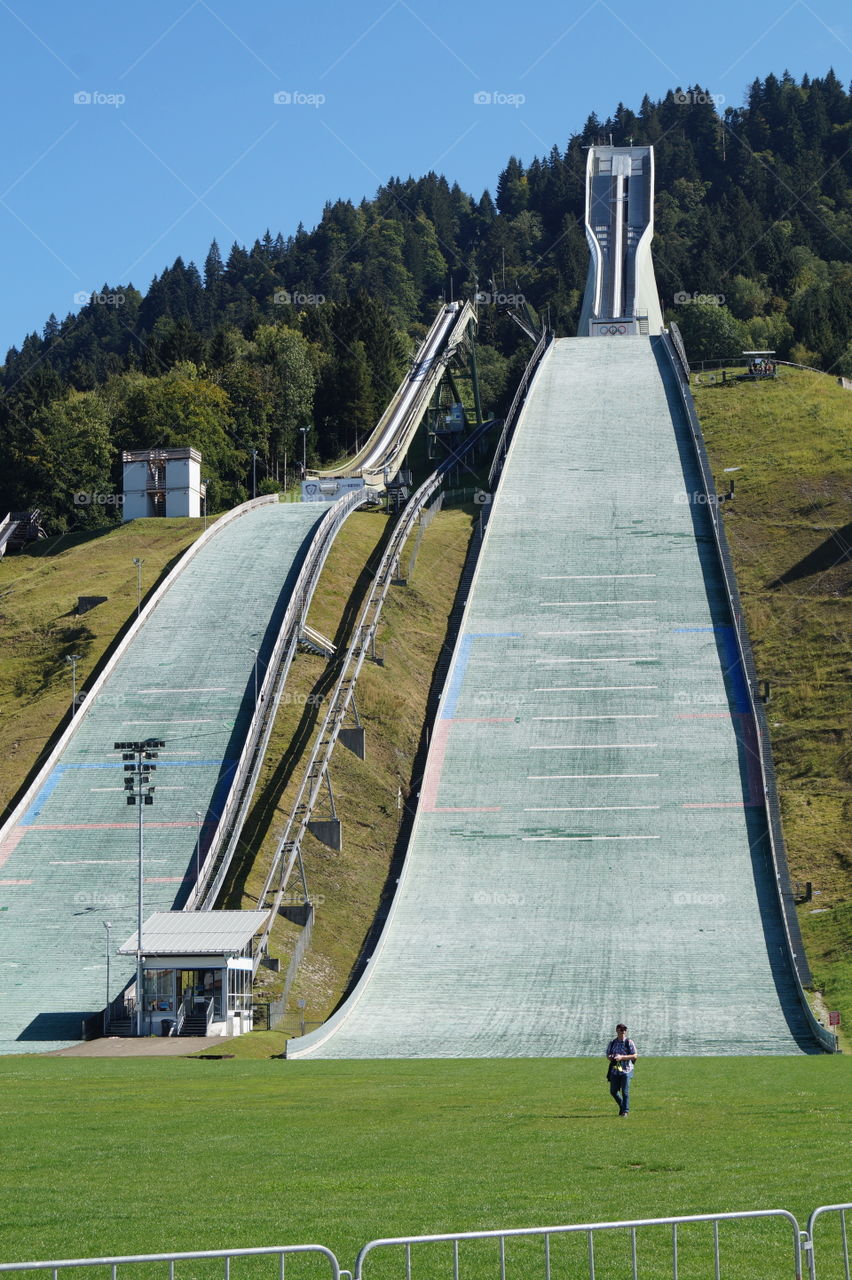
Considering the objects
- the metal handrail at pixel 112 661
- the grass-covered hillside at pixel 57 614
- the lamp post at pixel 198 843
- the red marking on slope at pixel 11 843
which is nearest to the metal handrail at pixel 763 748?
the lamp post at pixel 198 843

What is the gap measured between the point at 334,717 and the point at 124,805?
4980mm

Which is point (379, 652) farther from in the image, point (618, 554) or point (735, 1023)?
point (735, 1023)

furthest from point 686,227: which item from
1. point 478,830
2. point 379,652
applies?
point 478,830

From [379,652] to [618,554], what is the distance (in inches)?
365

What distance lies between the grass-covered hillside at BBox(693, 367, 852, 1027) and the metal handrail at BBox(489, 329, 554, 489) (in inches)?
287

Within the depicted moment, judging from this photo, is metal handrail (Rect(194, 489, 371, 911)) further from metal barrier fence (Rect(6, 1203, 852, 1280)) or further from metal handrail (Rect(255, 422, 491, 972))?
metal barrier fence (Rect(6, 1203, 852, 1280))

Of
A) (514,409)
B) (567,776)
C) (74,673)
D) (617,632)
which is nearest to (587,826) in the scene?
(567,776)

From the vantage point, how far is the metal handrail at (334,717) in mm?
29125

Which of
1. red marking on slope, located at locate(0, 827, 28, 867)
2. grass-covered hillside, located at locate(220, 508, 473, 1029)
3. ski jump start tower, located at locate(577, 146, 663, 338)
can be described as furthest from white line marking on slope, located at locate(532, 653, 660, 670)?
ski jump start tower, located at locate(577, 146, 663, 338)

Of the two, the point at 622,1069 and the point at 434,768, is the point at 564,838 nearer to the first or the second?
the point at 434,768

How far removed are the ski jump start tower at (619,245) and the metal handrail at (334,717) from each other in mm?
32226

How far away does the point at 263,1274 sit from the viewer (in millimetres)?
8094

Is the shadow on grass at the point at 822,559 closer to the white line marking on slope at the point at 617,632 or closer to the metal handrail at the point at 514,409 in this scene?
the white line marking on slope at the point at 617,632

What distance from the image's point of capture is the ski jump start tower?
80188 millimetres
